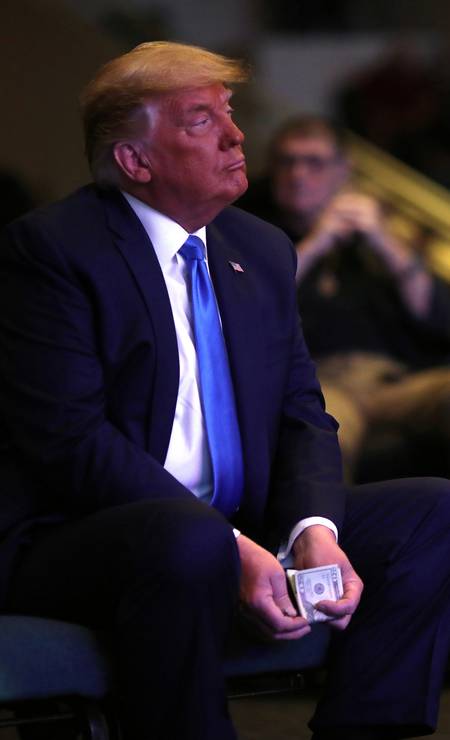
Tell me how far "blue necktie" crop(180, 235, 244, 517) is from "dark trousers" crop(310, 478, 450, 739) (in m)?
0.21

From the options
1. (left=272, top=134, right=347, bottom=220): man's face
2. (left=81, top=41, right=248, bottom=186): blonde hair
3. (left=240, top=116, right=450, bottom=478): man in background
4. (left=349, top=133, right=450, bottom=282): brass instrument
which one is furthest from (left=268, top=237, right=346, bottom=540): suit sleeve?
(left=349, top=133, right=450, bottom=282): brass instrument

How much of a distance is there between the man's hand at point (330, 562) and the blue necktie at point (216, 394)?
135 mm

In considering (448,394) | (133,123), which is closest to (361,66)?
(448,394)

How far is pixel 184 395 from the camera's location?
7.50 ft

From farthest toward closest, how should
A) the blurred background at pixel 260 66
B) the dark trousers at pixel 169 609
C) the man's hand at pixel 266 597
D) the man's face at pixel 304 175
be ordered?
the blurred background at pixel 260 66, the man's face at pixel 304 175, the man's hand at pixel 266 597, the dark trousers at pixel 169 609

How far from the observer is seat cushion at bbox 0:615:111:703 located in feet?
6.68

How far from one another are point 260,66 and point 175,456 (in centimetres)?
427

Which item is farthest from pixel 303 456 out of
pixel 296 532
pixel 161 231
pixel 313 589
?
pixel 161 231

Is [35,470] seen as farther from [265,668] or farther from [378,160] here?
[378,160]

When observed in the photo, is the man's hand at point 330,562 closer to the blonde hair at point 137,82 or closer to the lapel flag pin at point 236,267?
the lapel flag pin at point 236,267

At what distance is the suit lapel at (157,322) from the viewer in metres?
2.22

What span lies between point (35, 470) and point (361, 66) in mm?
4405

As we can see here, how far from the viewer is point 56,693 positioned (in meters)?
2.07

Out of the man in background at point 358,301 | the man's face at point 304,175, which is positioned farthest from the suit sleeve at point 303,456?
the man's face at point 304,175
